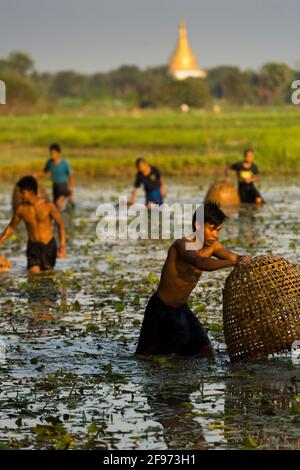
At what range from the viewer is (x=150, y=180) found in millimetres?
22531

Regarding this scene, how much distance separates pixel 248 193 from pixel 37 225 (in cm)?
1029

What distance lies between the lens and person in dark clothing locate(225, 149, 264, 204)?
24.0 metres

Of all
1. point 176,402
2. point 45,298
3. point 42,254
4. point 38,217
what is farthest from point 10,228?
point 176,402

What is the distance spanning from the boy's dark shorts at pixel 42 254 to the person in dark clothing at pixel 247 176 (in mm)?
9009

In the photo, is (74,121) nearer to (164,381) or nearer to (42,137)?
(42,137)

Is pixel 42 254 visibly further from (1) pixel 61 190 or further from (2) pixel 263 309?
(1) pixel 61 190

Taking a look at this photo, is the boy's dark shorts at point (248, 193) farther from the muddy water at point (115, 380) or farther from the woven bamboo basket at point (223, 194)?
the muddy water at point (115, 380)

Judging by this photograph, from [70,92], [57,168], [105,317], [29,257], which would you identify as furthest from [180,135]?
[70,92]

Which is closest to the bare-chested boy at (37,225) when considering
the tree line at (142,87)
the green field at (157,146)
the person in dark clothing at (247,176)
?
the person in dark clothing at (247,176)

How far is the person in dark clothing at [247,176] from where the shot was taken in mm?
23984

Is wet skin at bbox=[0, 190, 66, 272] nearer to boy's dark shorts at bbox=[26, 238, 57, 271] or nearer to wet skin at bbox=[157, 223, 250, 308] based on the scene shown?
boy's dark shorts at bbox=[26, 238, 57, 271]

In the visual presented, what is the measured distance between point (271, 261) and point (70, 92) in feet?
555

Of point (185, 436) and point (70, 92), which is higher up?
point (70, 92)

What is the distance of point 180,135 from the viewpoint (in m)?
49.2
